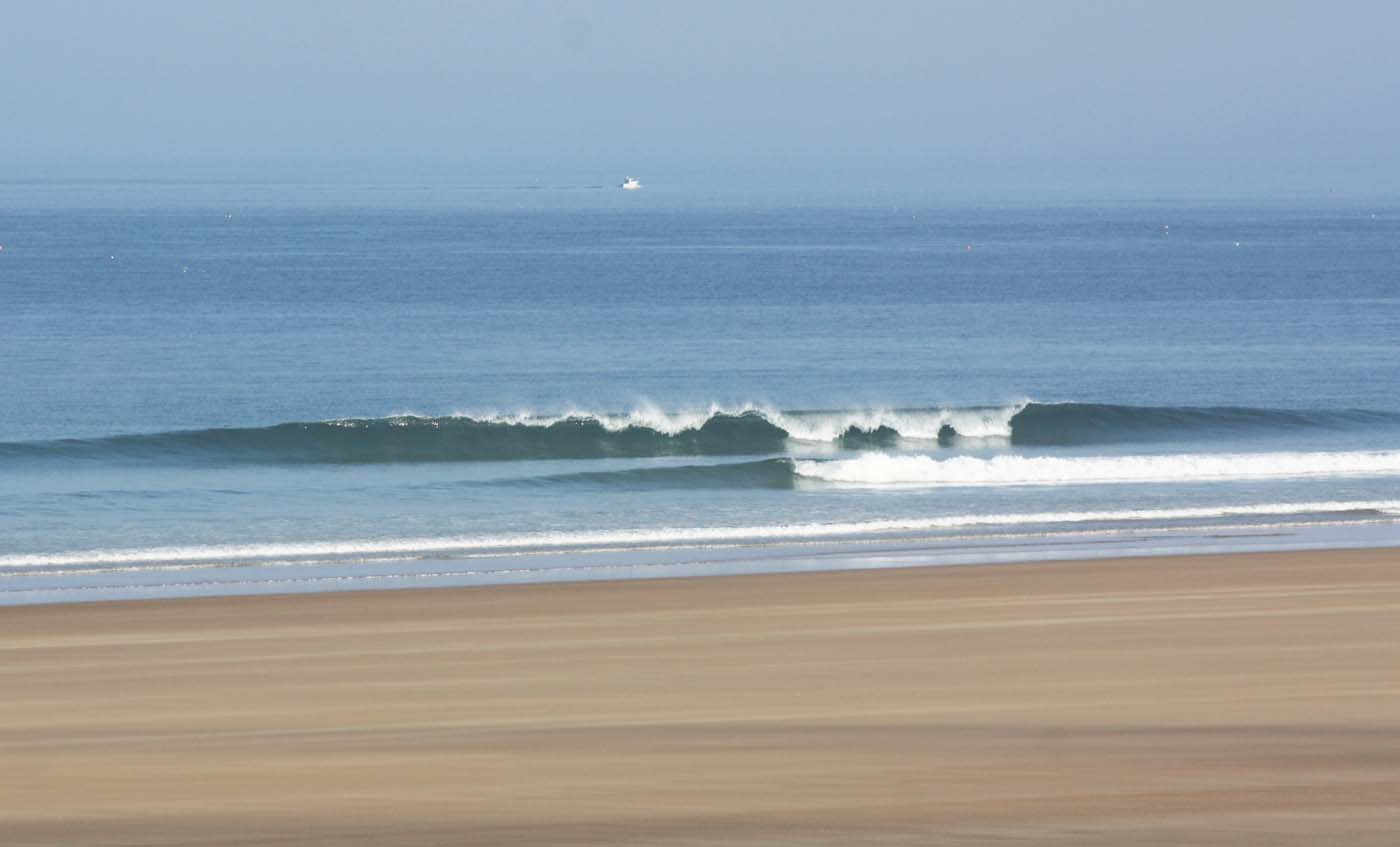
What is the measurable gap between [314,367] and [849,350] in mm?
14955

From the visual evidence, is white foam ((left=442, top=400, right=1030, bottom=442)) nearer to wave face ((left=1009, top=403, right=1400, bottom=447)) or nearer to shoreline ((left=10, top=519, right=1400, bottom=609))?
wave face ((left=1009, top=403, right=1400, bottom=447))

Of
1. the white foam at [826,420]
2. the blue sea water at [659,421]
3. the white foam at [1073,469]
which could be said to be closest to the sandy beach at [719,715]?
the blue sea water at [659,421]

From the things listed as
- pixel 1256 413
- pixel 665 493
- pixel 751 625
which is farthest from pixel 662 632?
pixel 1256 413

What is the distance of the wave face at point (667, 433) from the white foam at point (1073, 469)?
15.2 ft

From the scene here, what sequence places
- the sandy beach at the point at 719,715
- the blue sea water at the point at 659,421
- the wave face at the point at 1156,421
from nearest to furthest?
the sandy beach at the point at 719,715 < the blue sea water at the point at 659,421 < the wave face at the point at 1156,421

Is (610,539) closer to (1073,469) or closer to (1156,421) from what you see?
(1073,469)

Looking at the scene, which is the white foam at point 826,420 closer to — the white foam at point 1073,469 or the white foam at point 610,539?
the white foam at point 1073,469

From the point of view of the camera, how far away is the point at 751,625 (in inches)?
494

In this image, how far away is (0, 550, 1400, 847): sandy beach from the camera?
23.8 feet

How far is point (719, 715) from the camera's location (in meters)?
9.36

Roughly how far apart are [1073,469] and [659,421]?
29.0 ft

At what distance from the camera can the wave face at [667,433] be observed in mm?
27641

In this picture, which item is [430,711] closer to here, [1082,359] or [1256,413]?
[1256,413]

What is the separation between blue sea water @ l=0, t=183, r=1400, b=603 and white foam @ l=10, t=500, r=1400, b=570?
92 millimetres
